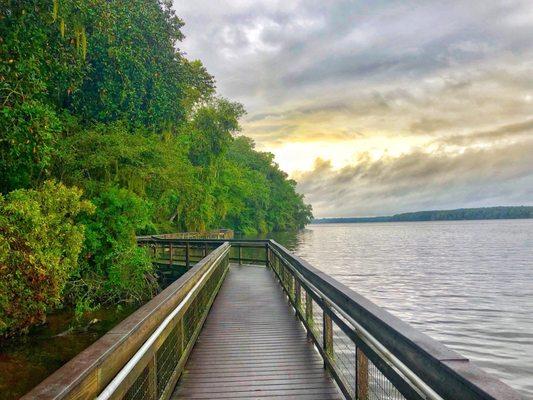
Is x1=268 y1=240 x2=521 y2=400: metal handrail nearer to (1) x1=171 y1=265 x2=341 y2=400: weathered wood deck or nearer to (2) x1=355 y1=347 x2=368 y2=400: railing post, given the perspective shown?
(2) x1=355 y1=347 x2=368 y2=400: railing post

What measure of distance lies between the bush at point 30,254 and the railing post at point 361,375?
335 inches

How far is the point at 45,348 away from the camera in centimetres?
1048

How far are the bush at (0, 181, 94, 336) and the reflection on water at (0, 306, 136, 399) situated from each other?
1.50 ft

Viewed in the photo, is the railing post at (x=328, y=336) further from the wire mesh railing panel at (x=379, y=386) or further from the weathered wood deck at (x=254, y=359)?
the wire mesh railing panel at (x=379, y=386)

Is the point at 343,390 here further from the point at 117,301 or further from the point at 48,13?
the point at 117,301

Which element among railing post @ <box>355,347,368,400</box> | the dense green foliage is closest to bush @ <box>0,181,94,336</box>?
the dense green foliage

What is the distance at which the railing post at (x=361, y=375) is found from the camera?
3.55 meters

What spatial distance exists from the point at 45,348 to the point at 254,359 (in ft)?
24.1

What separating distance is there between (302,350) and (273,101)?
29.8 m

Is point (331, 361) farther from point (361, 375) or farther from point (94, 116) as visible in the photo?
point (94, 116)

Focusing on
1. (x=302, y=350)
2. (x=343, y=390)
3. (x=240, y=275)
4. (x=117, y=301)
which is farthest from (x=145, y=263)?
(x=343, y=390)

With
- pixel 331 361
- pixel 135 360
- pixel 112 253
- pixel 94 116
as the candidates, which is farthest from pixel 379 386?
pixel 94 116

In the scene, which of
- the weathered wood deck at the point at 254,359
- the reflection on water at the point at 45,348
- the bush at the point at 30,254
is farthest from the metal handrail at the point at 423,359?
the bush at the point at 30,254

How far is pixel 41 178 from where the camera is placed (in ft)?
44.5
